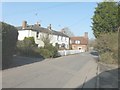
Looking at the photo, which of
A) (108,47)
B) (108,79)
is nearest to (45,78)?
(108,79)

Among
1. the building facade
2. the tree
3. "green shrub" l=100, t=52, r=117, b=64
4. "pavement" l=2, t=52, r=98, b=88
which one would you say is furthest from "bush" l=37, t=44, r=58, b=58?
the building facade

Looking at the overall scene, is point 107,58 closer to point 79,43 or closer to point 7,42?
point 7,42

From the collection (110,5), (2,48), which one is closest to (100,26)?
(110,5)

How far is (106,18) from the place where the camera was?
40.3 meters

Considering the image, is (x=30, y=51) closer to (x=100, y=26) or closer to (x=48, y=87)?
(x=100, y=26)

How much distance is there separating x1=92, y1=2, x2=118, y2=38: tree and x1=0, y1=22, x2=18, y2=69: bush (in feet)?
68.1

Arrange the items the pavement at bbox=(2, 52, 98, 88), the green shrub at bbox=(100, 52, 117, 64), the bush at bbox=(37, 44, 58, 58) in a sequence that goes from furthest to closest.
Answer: the bush at bbox=(37, 44, 58, 58) < the green shrub at bbox=(100, 52, 117, 64) < the pavement at bbox=(2, 52, 98, 88)

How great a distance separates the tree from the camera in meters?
39.0

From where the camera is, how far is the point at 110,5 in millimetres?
40625

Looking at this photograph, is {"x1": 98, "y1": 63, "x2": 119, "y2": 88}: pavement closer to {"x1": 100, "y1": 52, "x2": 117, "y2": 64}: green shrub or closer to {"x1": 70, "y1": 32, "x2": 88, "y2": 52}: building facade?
{"x1": 100, "y1": 52, "x2": 117, "y2": 64}: green shrub

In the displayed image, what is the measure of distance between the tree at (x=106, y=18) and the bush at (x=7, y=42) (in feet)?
68.1

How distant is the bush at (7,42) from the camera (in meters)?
18.8

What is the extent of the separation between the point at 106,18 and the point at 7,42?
23.3 m

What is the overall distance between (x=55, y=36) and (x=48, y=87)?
65.3m
